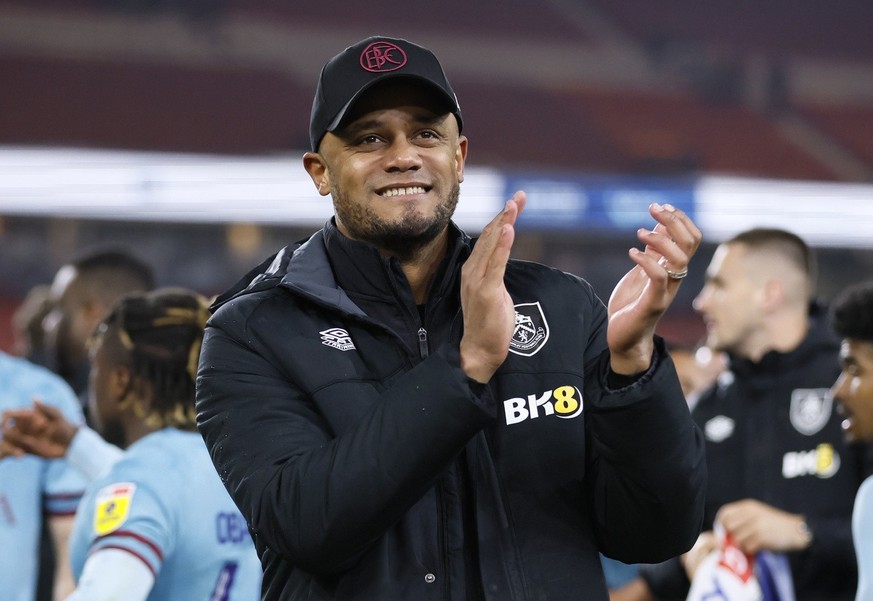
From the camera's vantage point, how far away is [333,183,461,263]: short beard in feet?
5.53

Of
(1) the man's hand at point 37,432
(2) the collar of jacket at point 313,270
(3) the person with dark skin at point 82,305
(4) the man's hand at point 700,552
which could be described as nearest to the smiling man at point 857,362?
(4) the man's hand at point 700,552

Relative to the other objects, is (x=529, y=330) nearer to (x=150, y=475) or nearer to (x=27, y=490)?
(x=150, y=475)

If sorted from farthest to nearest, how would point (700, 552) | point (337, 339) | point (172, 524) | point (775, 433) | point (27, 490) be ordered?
1. point (775, 433)
2. point (700, 552)
3. point (27, 490)
4. point (172, 524)
5. point (337, 339)

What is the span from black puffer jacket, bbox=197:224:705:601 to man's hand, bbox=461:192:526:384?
3 cm

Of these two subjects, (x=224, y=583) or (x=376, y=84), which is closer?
(x=376, y=84)

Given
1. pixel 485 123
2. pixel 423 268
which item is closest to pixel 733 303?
pixel 423 268

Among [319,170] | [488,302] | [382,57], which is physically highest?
[382,57]

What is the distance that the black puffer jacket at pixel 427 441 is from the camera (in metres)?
1.49

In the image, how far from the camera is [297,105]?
1522 cm

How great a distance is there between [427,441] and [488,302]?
0.60 feet

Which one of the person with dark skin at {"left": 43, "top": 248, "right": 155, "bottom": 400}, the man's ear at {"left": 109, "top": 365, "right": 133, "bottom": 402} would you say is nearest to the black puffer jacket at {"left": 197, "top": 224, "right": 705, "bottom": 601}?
the man's ear at {"left": 109, "top": 365, "right": 133, "bottom": 402}

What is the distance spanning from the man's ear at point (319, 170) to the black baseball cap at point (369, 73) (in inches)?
2.3

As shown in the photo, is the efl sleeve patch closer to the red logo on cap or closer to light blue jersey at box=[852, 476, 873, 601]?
the red logo on cap

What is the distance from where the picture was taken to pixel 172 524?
2.43m
